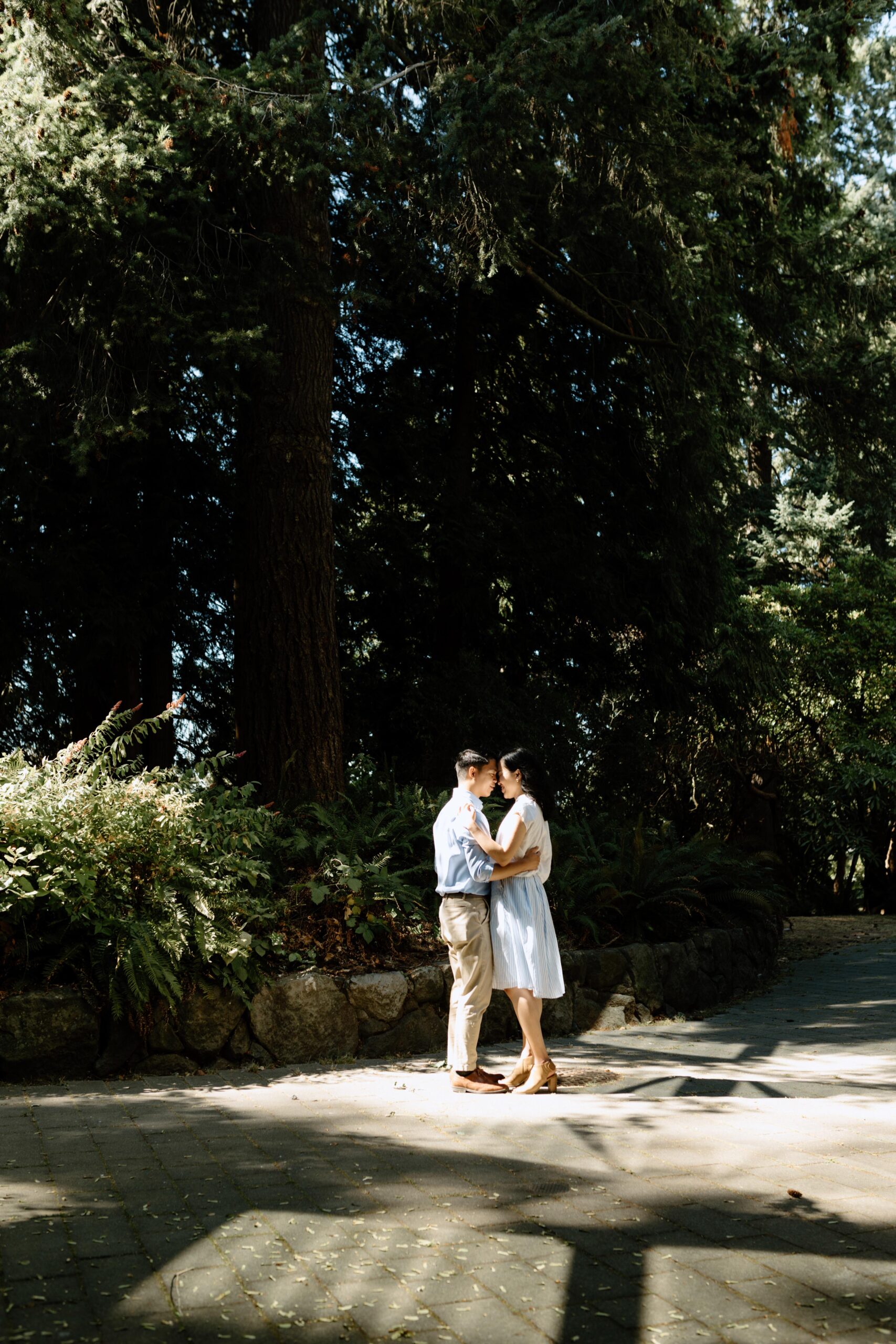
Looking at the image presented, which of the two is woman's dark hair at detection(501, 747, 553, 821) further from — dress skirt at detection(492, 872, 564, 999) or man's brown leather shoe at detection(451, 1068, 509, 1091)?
man's brown leather shoe at detection(451, 1068, 509, 1091)

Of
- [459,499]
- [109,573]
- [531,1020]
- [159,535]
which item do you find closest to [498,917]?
[531,1020]

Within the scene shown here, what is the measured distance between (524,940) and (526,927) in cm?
7

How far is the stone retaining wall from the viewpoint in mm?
6598

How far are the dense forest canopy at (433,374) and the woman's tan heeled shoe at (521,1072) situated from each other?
164 inches

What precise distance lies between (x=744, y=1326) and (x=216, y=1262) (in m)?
1.59

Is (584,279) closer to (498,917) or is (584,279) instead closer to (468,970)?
(498,917)

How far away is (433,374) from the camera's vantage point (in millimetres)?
14500

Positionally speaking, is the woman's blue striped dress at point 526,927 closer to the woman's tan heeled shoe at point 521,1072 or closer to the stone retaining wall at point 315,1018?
the woman's tan heeled shoe at point 521,1072

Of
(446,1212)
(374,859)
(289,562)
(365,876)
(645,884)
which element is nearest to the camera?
(446,1212)

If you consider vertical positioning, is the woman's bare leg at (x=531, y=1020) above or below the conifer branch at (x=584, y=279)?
below

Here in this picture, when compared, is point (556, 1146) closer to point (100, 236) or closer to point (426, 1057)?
point (426, 1057)

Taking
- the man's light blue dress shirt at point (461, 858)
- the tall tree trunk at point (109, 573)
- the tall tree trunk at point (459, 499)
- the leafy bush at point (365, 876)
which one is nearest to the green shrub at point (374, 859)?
the leafy bush at point (365, 876)

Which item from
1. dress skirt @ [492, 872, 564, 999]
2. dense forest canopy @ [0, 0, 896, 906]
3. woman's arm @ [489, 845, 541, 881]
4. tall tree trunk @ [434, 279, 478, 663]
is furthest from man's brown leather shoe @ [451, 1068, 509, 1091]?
tall tree trunk @ [434, 279, 478, 663]

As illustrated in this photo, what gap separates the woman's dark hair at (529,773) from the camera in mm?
6469
